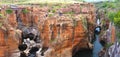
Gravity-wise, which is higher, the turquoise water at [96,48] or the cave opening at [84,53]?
the cave opening at [84,53]

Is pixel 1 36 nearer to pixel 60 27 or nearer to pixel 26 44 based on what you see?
pixel 60 27

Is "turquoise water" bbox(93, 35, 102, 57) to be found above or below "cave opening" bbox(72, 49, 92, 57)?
below

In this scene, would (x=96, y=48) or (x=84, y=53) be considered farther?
(x=96, y=48)

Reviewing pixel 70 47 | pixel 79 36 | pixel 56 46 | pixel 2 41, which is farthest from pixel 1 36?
pixel 79 36

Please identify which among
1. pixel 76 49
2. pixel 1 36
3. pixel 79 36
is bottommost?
pixel 76 49

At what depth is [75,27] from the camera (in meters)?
37.9

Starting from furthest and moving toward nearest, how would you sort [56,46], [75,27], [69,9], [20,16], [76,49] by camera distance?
[20,16] → [69,9] → [76,49] → [75,27] → [56,46]

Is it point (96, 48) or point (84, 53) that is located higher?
point (84, 53)

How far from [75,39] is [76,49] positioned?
3.74 meters

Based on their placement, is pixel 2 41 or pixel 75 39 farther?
pixel 75 39

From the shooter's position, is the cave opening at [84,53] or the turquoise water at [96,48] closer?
the cave opening at [84,53]

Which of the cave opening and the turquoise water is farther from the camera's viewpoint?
the turquoise water

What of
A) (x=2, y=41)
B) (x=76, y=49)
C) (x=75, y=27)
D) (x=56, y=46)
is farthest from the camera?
(x=76, y=49)

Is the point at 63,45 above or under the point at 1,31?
under
